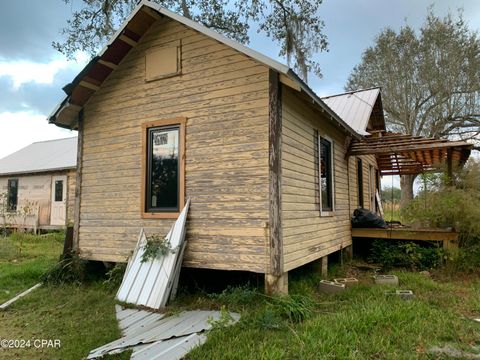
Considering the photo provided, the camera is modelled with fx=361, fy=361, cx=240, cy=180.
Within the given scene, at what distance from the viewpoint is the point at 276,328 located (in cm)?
450

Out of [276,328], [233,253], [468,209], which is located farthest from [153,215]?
[468,209]

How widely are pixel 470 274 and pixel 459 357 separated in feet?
17.2

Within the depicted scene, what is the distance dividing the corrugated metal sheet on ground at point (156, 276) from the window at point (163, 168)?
49cm

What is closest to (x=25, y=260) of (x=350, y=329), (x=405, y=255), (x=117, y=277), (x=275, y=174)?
(x=117, y=277)

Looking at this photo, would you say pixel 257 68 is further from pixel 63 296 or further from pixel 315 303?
pixel 63 296

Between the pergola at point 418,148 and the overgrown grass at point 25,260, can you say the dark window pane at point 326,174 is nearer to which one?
the pergola at point 418,148

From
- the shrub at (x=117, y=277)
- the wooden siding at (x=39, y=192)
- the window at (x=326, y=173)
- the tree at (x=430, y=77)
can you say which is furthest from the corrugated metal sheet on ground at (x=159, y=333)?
the tree at (x=430, y=77)

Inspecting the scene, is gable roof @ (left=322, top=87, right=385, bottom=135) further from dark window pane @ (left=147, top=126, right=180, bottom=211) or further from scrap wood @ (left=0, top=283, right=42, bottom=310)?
scrap wood @ (left=0, top=283, right=42, bottom=310)

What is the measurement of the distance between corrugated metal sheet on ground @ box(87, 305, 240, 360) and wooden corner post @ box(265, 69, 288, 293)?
33.5 inches

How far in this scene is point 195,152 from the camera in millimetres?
6230

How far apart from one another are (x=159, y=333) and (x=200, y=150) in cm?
296

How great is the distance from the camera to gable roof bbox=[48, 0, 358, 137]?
19.8 feet

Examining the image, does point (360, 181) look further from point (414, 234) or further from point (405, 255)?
point (405, 255)

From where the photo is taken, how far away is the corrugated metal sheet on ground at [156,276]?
5609 mm
